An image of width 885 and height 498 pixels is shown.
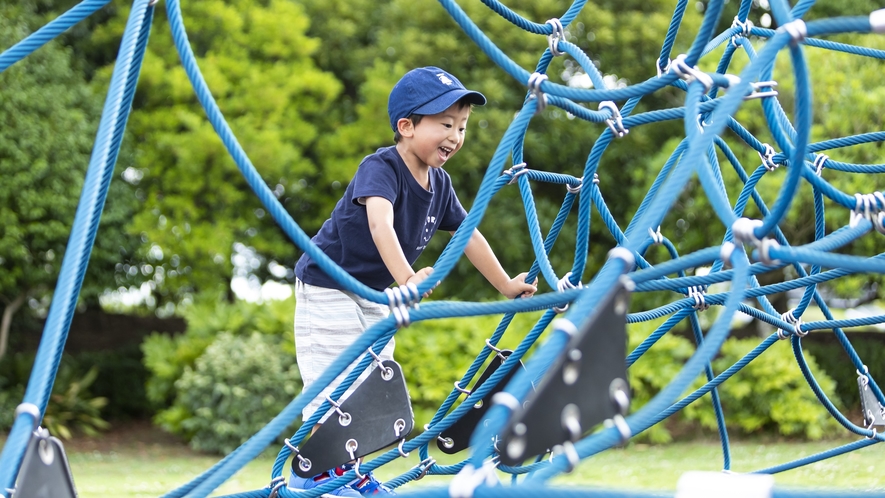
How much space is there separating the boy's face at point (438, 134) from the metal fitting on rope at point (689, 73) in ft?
2.33

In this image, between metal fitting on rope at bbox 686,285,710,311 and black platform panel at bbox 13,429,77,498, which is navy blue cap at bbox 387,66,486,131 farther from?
black platform panel at bbox 13,429,77,498

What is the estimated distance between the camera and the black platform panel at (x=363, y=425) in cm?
213

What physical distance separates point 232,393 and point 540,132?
3.49 metres

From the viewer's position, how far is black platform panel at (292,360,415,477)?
213 centimetres

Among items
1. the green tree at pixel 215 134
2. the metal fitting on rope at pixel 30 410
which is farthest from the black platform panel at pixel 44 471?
the green tree at pixel 215 134

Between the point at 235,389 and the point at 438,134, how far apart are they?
4.23m

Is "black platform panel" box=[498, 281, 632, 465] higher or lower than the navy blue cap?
lower

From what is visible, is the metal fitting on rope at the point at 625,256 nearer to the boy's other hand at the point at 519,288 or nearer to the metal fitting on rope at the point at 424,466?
the boy's other hand at the point at 519,288

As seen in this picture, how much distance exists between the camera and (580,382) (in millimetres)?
1153

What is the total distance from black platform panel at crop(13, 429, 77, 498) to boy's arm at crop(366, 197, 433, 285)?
79 cm

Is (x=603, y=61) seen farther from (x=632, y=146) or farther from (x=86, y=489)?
(x=86, y=489)

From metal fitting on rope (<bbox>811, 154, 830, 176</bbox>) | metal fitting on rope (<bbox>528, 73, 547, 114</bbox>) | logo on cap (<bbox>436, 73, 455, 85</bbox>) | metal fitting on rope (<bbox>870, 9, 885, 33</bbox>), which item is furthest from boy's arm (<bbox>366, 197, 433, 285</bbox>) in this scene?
metal fitting on rope (<bbox>811, 154, 830, 176</bbox>)

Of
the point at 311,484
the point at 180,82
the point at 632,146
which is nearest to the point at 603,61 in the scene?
the point at 632,146

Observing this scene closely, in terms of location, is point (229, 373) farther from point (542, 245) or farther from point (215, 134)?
point (542, 245)
